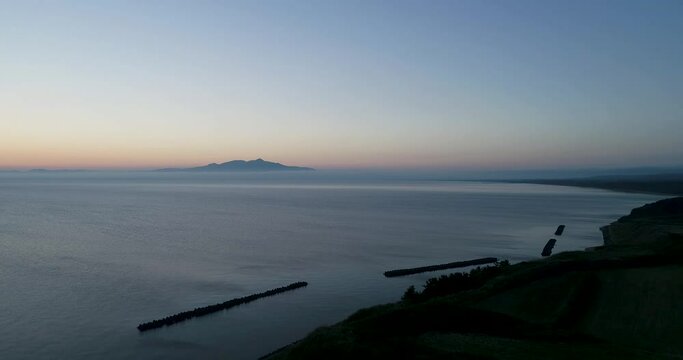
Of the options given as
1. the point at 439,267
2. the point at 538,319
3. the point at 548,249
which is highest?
the point at 538,319

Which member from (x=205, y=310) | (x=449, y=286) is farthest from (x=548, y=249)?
(x=205, y=310)

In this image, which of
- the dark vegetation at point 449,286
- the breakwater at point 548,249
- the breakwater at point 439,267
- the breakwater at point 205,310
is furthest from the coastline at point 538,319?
the breakwater at point 548,249

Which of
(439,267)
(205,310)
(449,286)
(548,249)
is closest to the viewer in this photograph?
(205,310)

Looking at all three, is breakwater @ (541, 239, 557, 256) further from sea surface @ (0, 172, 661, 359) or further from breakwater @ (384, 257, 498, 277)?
breakwater @ (384, 257, 498, 277)

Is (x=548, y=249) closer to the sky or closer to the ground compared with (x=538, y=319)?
closer to the ground

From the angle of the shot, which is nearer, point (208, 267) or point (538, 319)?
point (538, 319)

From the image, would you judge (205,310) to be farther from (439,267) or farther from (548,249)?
(548,249)

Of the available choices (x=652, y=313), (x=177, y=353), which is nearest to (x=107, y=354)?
(x=177, y=353)

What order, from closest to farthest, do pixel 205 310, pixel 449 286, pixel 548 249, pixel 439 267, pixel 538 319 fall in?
pixel 538 319 < pixel 205 310 < pixel 449 286 < pixel 439 267 < pixel 548 249
